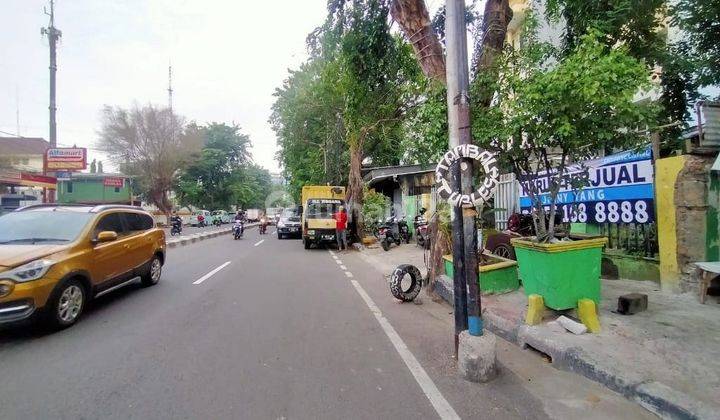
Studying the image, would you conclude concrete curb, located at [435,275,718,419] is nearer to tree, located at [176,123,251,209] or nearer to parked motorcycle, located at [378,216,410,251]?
parked motorcycle, located at [378,216,410,251]

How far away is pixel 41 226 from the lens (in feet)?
20.7

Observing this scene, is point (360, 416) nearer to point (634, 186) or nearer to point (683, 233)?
point (683, 233)

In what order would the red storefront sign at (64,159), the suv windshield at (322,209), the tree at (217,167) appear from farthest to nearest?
the tree at (217,167) → the red storefront sign at (64,159) → the suv windshield at (322,209)

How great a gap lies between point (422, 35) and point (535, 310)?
5.00 m

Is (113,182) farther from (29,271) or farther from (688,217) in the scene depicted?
(688,217)

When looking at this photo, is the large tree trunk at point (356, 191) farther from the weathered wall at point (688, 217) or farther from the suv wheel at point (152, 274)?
the weathered wall at point (688, 217)

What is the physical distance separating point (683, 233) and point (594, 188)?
2278 mm

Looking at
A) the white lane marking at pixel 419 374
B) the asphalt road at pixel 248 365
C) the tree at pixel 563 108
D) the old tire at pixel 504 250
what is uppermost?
the tree at pixel 563 108

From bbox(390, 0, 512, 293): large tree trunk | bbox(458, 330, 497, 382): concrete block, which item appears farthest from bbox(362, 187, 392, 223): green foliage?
bbox(458, 330, 497, 382): concrete block

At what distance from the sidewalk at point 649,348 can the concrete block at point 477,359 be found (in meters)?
0.93

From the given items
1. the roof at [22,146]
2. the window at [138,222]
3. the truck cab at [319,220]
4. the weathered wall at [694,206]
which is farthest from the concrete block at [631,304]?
the roof at [22,146]

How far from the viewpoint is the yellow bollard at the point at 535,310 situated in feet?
17.0

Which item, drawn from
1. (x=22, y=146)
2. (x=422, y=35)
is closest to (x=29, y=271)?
(x=422, y=35)

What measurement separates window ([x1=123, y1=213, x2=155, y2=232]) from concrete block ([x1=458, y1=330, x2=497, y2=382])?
6.59 metres
